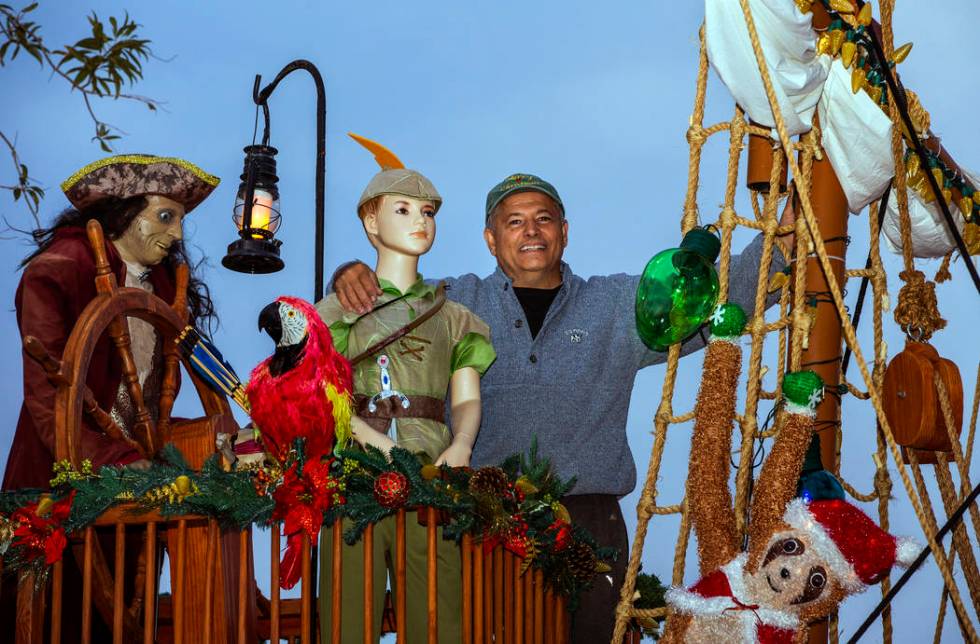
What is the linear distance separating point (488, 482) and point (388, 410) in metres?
0.47

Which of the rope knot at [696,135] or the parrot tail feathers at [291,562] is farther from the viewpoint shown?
the rope knot at [696,135]

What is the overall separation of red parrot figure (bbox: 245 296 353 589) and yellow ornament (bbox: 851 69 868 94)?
1377mm

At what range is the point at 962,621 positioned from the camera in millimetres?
2822

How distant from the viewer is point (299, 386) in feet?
9.25

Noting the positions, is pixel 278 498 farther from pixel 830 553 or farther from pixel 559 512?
pixel 830 553

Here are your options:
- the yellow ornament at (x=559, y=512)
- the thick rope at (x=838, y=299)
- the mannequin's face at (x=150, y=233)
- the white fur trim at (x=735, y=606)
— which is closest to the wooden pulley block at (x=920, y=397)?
the thick rope at (x=838, y=299)

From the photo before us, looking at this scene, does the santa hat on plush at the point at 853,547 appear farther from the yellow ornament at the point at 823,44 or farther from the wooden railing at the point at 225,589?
the yellow ornament at the point at 823,44

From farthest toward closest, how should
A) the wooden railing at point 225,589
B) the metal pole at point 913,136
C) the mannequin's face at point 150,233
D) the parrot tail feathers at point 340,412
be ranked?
1. the mannequin's face at point 150,233
2. the metal pole at point 913,136
3. the parrot tail feathers at point 340,412
4. the wooden railing at point 225,589

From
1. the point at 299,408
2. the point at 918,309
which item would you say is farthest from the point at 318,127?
the point at 918,309

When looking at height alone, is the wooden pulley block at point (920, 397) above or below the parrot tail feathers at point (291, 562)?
above

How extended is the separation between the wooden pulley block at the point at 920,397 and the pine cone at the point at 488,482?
1011 mm

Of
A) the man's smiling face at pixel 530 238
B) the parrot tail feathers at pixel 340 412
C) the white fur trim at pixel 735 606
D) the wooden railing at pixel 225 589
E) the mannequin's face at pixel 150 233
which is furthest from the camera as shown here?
the man's smiling face at pixel 530 238

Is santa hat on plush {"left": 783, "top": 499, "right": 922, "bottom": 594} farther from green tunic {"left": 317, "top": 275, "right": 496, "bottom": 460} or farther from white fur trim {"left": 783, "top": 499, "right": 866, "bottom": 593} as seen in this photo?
green tunic {"left": 317, "top": 275, "right": 496, "bottom": 460}

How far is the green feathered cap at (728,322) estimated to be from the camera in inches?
109
